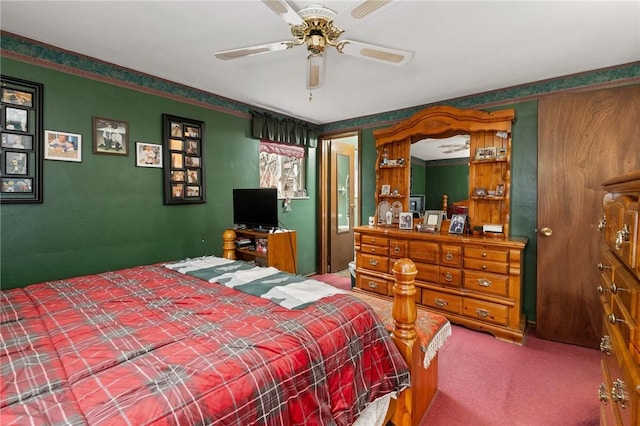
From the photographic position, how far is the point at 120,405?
85 centimetres

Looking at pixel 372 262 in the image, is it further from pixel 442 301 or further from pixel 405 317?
pixel 405 317

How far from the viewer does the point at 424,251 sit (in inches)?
128

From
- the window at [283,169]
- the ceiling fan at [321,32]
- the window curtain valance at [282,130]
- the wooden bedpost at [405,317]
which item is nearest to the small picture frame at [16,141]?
the ceiling fan at [321,32]

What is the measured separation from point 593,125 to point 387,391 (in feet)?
9.50

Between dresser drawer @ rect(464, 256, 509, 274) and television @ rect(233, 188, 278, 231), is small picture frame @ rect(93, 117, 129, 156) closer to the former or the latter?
television @ rect(233, 188, 278, 231)

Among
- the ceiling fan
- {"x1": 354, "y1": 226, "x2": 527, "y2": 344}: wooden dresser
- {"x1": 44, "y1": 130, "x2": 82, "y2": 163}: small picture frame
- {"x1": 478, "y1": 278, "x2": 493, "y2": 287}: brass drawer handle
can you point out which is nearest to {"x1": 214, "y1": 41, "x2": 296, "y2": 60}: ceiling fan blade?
the ceiling fan

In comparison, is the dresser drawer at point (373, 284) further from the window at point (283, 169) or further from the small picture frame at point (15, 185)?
the small picture frame at point (15, 185)

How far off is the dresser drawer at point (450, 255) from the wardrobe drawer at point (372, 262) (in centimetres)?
65

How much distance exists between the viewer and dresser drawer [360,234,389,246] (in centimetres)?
357

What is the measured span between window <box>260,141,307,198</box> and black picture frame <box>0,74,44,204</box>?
2.31m

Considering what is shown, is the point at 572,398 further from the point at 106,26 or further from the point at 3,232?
the point at 3,232

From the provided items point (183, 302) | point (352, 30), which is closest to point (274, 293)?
point (183, 302)

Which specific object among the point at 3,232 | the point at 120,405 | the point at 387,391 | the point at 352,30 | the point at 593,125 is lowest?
the point at 387,391

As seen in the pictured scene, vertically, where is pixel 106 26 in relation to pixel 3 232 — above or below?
above
